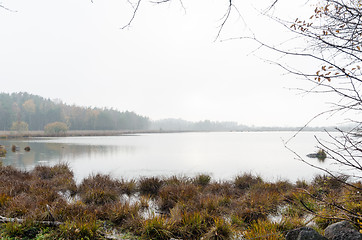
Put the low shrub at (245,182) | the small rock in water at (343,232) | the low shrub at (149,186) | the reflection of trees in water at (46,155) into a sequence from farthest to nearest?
the reflection of trees in water at (46,155)
the low shrub at (245,182)
the low shrub at (149,186)
the small rock in water at (343,232)

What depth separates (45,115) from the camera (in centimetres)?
9025

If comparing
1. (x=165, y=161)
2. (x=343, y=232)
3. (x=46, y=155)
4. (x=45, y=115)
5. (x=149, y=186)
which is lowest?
(x=165, y=161)

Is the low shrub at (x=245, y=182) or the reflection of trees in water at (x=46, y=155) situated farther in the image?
the reflection of trees in water at (x=46, y=155)

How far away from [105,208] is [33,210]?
160 centimetres

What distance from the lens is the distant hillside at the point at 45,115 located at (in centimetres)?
8318

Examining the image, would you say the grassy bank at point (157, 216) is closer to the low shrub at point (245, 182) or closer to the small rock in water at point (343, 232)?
the small rock in water at point (343, 232)

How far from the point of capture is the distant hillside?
83175 millimetres

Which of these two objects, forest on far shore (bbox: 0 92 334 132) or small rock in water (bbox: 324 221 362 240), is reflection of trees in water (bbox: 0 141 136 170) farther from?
forest on far shore (bbox: 0 92 334 132)

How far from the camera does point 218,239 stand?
167 inches

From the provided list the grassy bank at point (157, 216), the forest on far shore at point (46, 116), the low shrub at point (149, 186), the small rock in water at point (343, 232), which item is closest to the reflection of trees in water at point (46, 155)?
the low shrub at point (149, 186)

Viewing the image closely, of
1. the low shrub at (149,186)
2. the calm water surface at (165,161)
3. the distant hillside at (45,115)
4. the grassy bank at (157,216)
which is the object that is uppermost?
the distant hillside at (45,115)

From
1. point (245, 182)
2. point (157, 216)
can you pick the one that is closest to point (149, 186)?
point (157, 216)

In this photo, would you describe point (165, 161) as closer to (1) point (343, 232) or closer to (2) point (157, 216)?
(2) point (157, 216)

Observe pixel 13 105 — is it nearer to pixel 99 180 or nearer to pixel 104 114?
pixel 104 114
